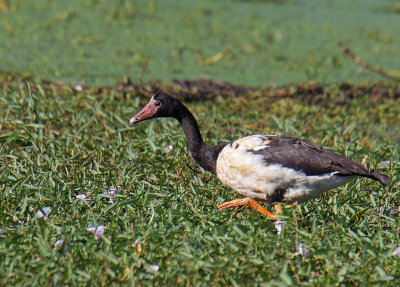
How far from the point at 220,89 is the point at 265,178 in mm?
3814

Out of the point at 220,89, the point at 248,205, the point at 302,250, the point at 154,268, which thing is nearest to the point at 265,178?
the point at 248,205

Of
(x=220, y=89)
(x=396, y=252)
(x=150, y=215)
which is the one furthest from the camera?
(x=220, y=89)

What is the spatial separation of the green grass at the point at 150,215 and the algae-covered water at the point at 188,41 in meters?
2.03

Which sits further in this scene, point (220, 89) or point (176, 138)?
point (220, 89)

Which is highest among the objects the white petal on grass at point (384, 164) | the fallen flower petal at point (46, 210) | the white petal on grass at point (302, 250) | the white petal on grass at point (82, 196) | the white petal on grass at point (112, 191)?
the white petal on grass at point (302, 250)

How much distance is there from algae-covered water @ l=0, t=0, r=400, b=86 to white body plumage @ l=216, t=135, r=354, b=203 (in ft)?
11.2

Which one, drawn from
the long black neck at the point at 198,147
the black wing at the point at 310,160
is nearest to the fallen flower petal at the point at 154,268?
the black wing at the point at 310,160

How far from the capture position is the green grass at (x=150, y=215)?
3.39m

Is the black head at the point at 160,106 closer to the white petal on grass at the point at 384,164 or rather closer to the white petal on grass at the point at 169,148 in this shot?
the white petal on grass at the point at 169,148

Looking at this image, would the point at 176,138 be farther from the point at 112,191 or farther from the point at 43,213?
the point at 43,213

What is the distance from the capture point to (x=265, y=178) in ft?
14.0

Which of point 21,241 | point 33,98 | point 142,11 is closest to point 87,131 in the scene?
point 33,98

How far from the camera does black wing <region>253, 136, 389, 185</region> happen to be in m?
4.20

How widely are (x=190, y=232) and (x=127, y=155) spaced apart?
1475 millimetres
